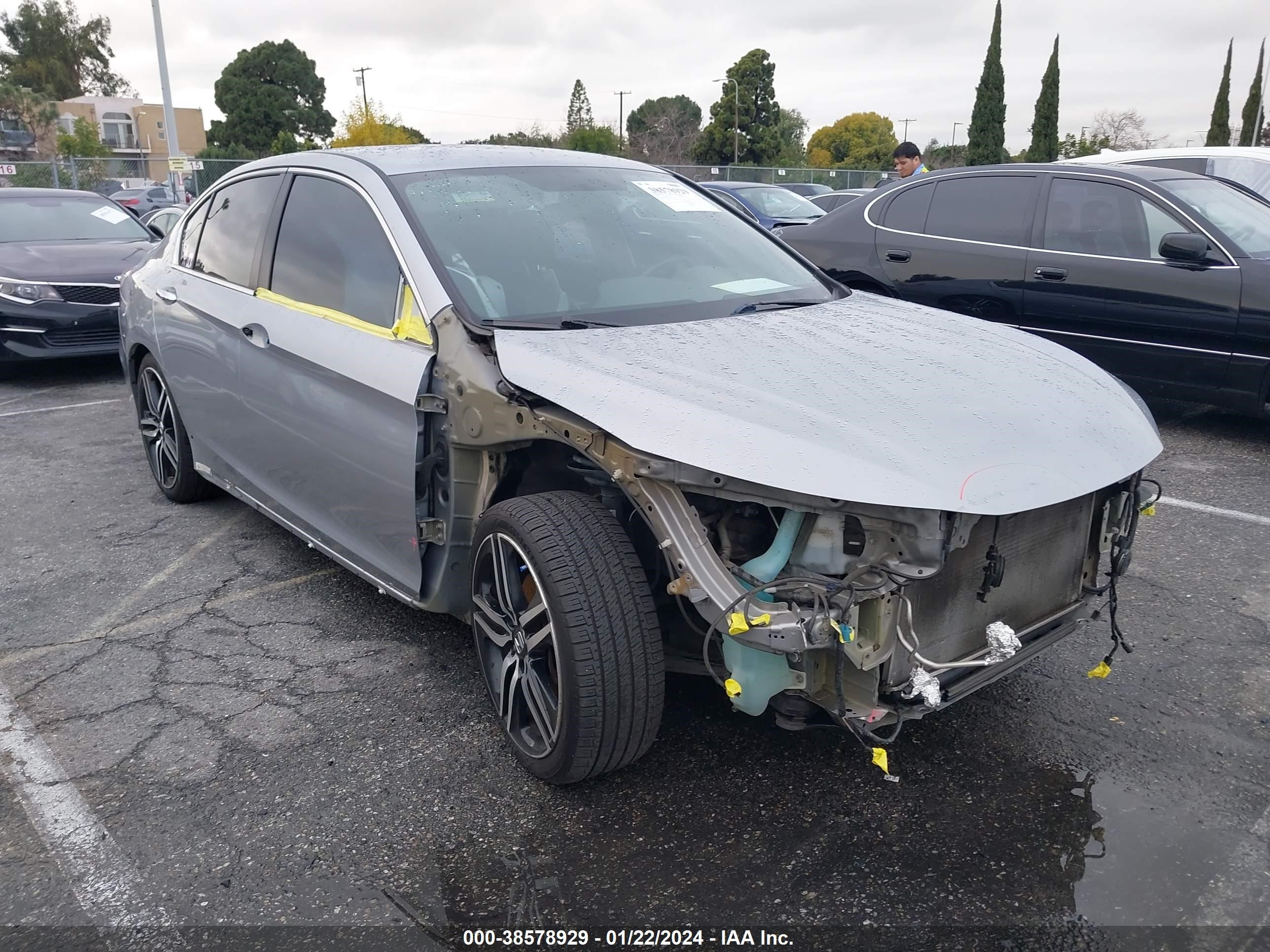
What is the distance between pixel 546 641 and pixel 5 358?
24.5 ft

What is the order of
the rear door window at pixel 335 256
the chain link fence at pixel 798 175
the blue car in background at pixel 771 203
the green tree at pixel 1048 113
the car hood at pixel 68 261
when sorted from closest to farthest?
the rear door window at pixel 335 256
the car hood at pixel 68 261
the blue car in background at pixel 771 203
the chain link fence at pixel 798 175
the green tree at pixel 1048 113

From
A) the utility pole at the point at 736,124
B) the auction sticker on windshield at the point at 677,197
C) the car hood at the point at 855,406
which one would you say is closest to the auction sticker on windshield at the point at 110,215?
the auction sticker on windshield at the point at 677,197

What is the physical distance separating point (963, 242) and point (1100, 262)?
2.93 feet

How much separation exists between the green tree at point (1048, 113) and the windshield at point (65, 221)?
127 feet

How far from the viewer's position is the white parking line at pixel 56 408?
741 centimetres

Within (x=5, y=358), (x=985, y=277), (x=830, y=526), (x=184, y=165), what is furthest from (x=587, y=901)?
(x=184, y=165)

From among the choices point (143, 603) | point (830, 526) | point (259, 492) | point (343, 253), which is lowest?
point (143, 603)

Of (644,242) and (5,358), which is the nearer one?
(644,242)

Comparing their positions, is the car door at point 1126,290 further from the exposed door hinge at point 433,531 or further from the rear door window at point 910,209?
the exposed door hinge at point 433,531

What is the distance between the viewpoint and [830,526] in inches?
91.8

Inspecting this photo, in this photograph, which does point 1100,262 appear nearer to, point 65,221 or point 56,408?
point 56,408

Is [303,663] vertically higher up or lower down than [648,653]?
lower down

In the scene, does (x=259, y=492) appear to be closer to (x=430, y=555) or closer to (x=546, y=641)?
(x=430, y=555)

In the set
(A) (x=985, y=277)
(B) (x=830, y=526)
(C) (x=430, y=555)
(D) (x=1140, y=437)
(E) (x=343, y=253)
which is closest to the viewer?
(B) (x=830, y=526)
